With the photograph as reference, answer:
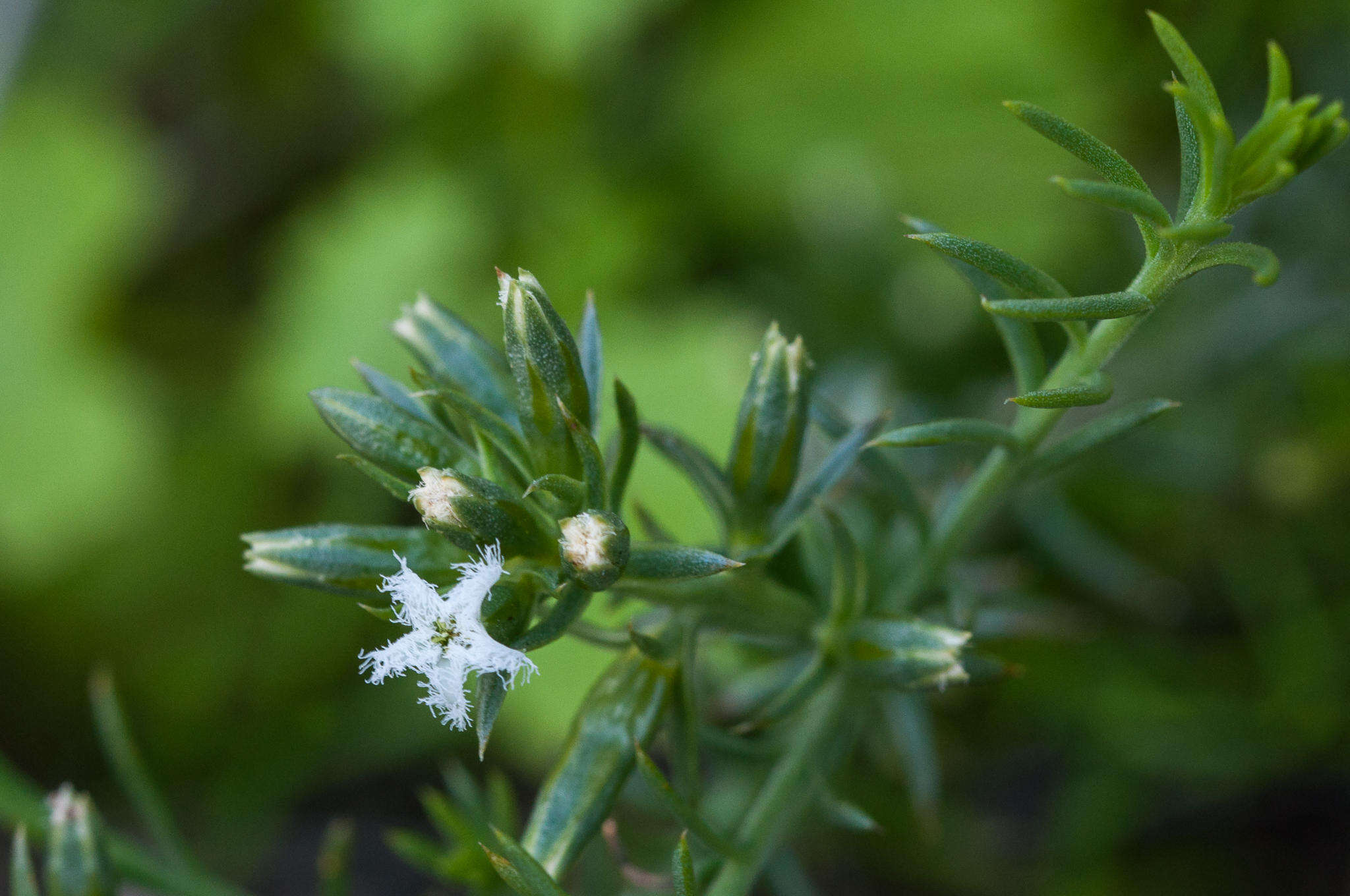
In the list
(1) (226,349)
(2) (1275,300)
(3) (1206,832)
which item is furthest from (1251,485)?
(1) (226,349)

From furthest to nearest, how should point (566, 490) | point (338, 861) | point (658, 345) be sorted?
point (658, 345) < point (338, 861) < point (566, 490)

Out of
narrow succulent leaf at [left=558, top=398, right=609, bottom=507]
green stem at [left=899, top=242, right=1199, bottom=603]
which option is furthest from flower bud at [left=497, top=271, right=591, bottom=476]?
green stem at [left=899, top=242, right=1199, bottom=603]

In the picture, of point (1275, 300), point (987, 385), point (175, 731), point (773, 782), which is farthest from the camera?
point (175, 731)

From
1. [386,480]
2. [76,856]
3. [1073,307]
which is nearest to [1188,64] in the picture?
[1073,307]

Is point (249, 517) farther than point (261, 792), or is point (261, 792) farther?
point (249, 517)

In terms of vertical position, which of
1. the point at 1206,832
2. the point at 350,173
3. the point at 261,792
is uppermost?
the point at 350,173

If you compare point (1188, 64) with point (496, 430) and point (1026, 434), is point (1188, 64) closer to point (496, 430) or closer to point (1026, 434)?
point (1026, 434)

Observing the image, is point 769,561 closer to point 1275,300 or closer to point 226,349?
point 1275,300

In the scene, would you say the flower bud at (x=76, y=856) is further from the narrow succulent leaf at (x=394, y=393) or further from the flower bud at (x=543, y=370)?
the flower bud at (x=543, y=370)
